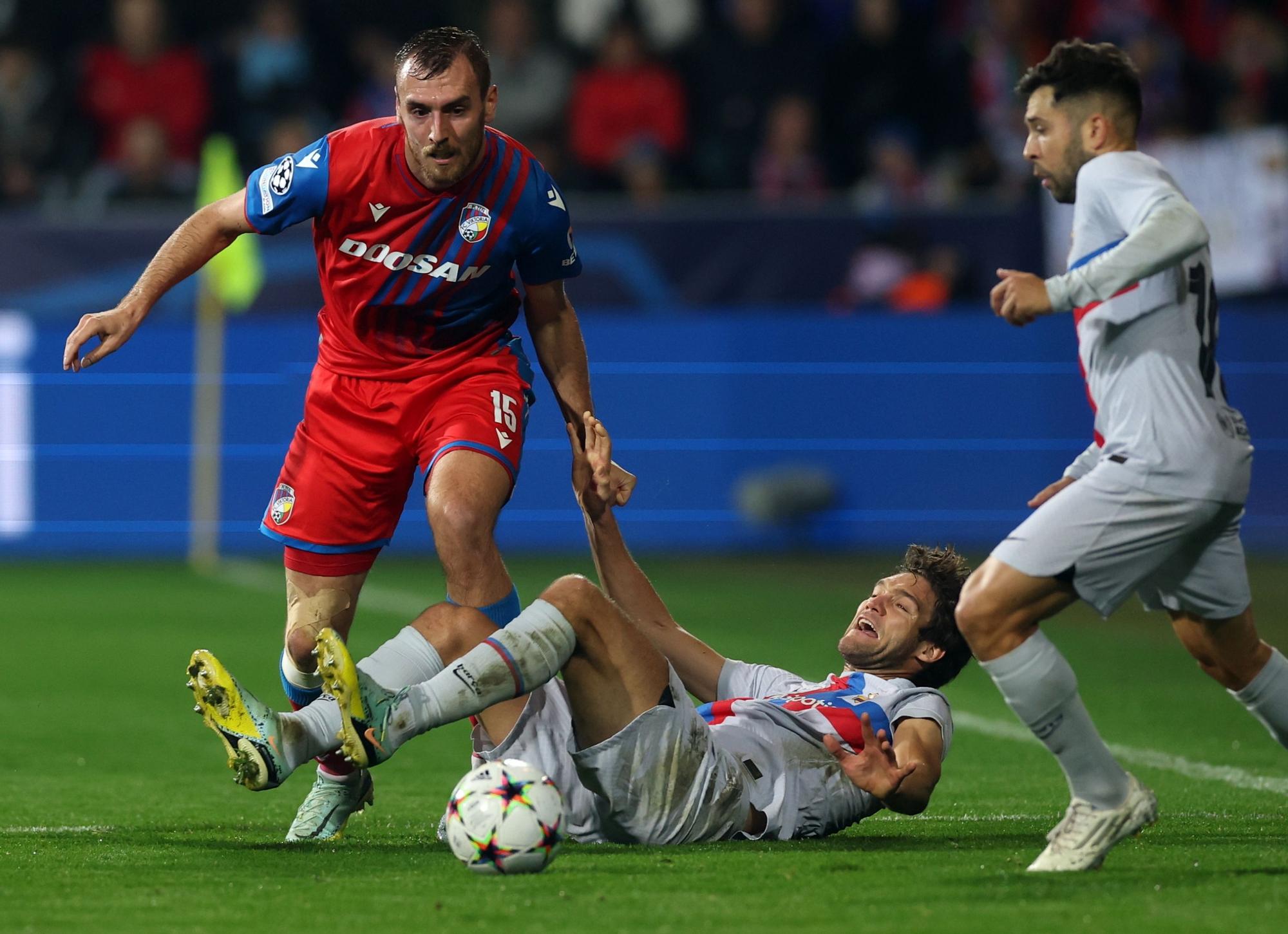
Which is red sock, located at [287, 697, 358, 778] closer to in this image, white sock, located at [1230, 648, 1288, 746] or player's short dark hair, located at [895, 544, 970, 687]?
player's short dark hair, located at [895, 544, 970, 687]

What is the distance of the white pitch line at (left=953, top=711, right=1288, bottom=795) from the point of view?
6461 millimetres

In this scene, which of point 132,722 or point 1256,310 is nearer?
point 132,722

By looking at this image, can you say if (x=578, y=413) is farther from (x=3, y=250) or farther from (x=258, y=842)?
(x=3, y=250)

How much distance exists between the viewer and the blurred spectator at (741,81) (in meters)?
16.1

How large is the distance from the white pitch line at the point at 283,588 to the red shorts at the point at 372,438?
4839 millimetres

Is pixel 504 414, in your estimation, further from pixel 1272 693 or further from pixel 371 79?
pixel 371 79

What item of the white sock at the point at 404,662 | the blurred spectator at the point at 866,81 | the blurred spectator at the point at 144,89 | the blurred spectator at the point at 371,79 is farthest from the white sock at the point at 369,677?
the blurred spectator at the point at 866,81

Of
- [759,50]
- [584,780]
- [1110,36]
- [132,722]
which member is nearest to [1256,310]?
[1110,36]

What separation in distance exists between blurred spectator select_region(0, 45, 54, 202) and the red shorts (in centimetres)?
1015

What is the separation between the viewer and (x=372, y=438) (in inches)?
233

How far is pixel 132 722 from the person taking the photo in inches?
314

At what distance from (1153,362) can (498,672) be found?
1794 millimetres

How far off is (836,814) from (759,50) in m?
11.7

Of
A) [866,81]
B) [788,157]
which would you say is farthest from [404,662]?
[866,81]
